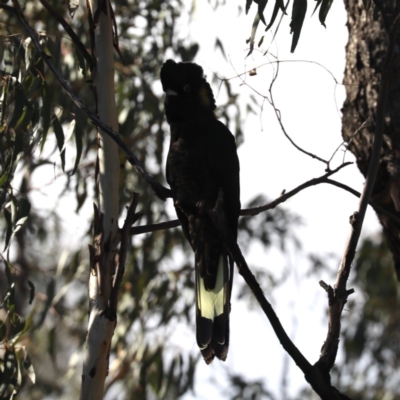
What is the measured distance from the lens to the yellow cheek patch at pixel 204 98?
10.4ft

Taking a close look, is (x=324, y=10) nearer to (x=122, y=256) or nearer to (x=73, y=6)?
(x=73, y=6)

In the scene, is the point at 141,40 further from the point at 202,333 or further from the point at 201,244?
the point at 202,333

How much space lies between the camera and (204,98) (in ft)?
10.5

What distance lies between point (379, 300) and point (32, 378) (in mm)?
4446

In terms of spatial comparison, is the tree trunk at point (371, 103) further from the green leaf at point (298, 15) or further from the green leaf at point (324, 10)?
the green leaf at point (298, 15)

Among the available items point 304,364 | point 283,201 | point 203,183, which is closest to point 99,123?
point 283,201

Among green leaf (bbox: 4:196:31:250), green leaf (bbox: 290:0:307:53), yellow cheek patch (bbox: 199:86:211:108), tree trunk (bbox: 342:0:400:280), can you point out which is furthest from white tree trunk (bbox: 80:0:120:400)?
tree trunk (bbox: 342:0:400:280)

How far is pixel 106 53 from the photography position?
103 inches

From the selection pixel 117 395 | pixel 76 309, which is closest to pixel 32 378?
pixel 117 395

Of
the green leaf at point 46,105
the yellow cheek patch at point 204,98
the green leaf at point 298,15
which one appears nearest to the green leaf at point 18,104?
the green leaf at point 46,105

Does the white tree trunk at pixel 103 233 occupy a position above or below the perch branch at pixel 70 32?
below

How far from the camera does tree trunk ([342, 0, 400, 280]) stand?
266cm

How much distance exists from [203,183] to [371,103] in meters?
0.74

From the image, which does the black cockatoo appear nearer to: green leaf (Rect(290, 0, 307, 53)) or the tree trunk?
the tree trunk
